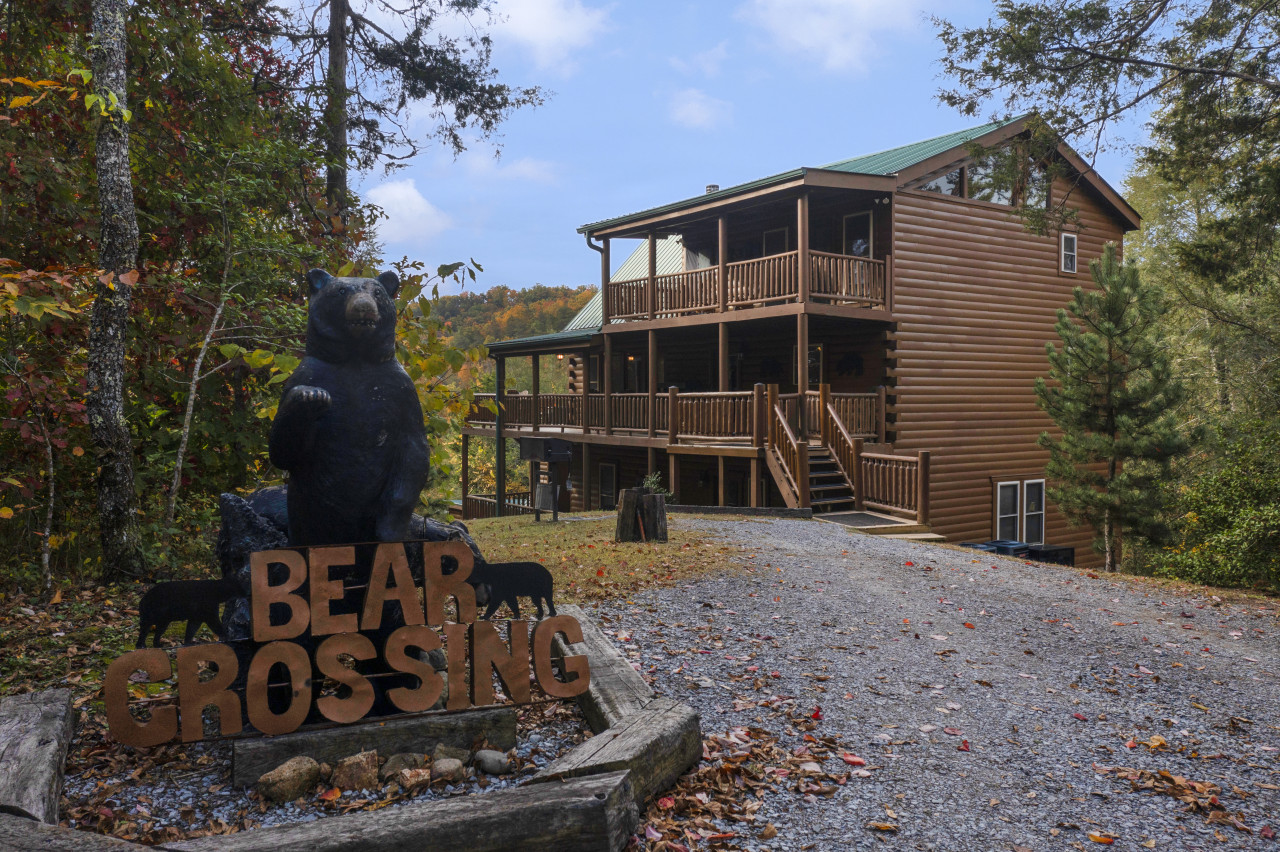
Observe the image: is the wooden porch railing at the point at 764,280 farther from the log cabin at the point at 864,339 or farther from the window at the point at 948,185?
the window at the point at 948,185

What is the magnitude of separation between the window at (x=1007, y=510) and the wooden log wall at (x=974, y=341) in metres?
0.23

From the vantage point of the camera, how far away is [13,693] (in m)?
4.24

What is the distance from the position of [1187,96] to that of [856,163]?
386 inches

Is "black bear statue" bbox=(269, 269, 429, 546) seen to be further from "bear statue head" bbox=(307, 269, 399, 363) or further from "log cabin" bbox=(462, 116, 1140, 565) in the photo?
"log cabin" bbox=(462, 116, 1140, 565)

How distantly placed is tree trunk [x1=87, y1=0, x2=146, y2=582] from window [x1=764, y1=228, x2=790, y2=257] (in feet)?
47.4

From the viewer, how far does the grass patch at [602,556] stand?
7633 mm

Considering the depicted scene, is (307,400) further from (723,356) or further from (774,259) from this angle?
(723,356)

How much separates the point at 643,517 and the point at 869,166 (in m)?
11.6

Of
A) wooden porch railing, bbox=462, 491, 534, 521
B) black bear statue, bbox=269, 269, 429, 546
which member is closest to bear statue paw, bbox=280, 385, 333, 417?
black bear statue, bbox=269, 269, 429, 546

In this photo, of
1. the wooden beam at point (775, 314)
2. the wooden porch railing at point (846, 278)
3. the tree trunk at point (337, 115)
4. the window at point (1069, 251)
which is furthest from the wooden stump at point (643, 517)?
the window at point (1069, 251)

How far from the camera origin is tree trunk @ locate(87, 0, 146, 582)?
20.4ft

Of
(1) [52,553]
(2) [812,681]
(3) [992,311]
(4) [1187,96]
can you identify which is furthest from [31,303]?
(3) [992,311]

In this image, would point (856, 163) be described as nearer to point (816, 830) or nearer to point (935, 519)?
point (935, 519)

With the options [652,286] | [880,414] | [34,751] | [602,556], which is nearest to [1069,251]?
[880,414]
